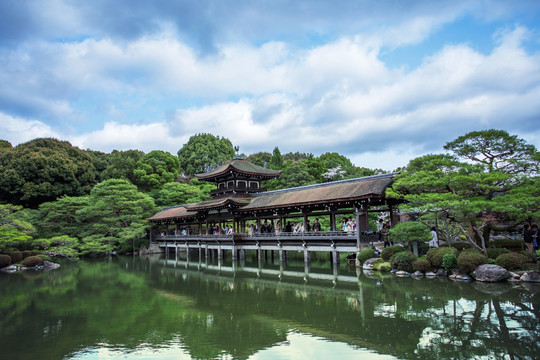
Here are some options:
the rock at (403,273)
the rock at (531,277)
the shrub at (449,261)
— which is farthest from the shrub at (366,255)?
the rock at (531,277)

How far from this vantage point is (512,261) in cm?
1420

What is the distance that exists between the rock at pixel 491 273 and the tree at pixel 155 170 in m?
40.5

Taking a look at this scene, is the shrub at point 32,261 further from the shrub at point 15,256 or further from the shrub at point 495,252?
the shrub at point 495,252

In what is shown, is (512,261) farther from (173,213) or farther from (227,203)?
(173,213)

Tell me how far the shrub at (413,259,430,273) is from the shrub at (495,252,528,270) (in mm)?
2756

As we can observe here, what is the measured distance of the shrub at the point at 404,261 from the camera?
16797mm

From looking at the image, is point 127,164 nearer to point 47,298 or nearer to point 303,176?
point 303,176

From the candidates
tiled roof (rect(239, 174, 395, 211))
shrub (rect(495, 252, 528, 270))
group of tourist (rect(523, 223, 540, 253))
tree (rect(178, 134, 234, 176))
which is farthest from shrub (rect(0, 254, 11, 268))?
tree (rect(178, 134, 234, 176))

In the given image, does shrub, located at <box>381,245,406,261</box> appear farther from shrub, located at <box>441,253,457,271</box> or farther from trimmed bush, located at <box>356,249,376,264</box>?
shrub, located at <box>441,253,457,271</box>

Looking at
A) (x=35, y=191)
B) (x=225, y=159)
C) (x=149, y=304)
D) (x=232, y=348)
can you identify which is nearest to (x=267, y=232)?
(x=149, y=304)

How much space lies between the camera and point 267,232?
1040 inches

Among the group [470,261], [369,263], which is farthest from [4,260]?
[470,261]

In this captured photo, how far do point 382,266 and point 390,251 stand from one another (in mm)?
930

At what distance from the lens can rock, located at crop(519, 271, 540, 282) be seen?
1350cm
